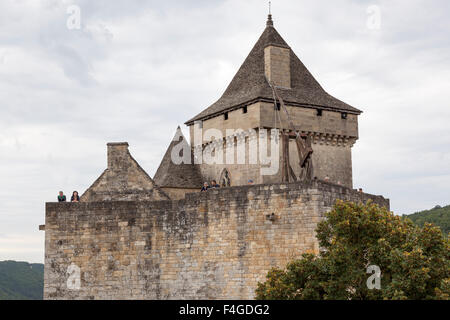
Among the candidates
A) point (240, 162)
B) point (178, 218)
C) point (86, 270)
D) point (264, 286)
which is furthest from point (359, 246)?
point (240, 162)

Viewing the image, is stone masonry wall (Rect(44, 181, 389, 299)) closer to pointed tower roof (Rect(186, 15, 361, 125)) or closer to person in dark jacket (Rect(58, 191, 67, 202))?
person in dark jacket (Rect(58, 191, 67, 202))

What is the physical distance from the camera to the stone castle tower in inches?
1366

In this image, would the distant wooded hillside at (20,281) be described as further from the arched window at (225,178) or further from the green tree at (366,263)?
the green tree at (366,263)

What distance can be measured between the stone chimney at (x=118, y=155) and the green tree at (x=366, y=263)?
10.5 m

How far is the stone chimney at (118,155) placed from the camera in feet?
86.7

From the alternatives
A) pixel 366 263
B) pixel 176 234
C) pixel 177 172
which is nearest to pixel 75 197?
pixel 176 234

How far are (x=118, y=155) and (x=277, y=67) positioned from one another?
1301 centimetres

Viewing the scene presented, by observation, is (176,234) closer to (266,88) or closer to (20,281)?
(266,88)

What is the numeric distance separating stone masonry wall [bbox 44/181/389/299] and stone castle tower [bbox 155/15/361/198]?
456 inches

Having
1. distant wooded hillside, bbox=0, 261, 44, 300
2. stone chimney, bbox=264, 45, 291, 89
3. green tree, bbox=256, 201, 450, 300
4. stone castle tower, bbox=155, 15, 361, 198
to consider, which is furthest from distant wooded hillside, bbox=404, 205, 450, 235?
distant wooded hillside, bbox=0, 261, 44, 300
